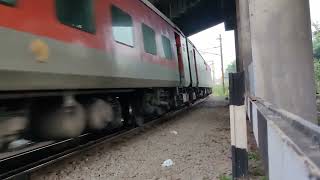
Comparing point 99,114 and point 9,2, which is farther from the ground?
point 9,2

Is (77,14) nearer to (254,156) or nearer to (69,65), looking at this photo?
(69,65)

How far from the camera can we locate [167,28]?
14.6m

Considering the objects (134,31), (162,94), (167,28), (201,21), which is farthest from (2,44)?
(201,21)

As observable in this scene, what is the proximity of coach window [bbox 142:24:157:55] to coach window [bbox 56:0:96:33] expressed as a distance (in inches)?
129

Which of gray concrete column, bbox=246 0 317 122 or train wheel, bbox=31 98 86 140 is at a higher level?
gray concrete column, bbox=246 0 317 122

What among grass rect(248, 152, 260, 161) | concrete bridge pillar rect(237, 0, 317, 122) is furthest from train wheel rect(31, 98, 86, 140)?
concrete bridge pillar rect(237, 0, 317, 122)

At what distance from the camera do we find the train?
5.29 m

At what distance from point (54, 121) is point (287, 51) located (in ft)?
13.1

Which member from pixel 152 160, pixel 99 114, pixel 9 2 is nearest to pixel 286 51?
pixel 152 160

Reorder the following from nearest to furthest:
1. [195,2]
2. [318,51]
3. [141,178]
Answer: [141,178], [195,2], [318,51]

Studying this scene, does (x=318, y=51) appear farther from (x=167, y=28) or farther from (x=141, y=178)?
(x=141, y=178)

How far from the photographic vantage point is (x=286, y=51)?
8.06 m

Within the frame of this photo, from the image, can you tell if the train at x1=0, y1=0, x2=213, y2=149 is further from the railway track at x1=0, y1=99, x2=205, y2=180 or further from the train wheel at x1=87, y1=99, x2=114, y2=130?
the railway track at x1=0, y1=99, x2=205, y2=180

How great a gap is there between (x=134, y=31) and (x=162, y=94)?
4203 mm
